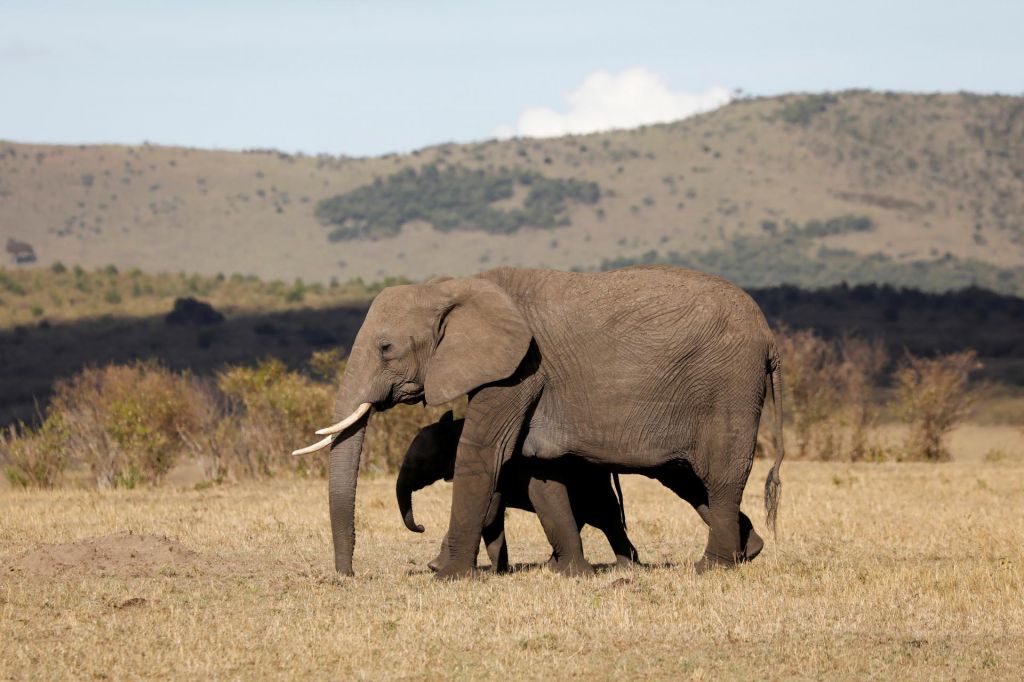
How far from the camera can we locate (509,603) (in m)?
11.6

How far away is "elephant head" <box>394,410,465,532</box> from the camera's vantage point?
13422 mm

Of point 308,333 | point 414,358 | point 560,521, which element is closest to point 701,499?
point 560,521

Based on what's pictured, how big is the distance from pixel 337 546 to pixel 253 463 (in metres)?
12.5

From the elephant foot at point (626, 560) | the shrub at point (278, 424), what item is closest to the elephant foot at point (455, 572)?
the elephant foot at point (626, 560)

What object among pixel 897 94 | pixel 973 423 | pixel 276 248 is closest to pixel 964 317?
pixel 973 423

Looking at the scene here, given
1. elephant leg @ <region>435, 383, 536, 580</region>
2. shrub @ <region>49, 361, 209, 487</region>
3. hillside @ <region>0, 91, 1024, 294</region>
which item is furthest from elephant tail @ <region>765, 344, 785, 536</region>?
hillside @ <region>0, 91, 1024, 294</region>

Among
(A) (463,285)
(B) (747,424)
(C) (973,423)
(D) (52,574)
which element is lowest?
(C) (973,423)

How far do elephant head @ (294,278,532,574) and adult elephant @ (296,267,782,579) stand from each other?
0.01 m

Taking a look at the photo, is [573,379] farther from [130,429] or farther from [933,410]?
[933,410]

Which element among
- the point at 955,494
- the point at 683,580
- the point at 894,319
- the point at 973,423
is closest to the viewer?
the point at 683,580

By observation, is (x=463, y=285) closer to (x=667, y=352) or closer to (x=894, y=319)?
(x=667, y=352)

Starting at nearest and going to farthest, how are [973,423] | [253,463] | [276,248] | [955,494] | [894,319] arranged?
[955,494], [253,463], [973,423], [894,319], [276,248]

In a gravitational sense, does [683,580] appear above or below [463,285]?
below

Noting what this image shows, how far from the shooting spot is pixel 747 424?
13.0 meters
